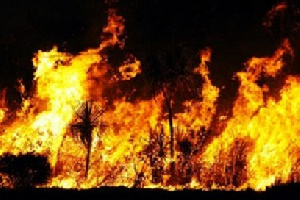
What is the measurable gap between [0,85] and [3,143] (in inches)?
169

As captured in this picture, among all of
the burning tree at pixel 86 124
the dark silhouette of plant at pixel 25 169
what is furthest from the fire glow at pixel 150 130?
the dark silhouette of plant at pixel 25 169

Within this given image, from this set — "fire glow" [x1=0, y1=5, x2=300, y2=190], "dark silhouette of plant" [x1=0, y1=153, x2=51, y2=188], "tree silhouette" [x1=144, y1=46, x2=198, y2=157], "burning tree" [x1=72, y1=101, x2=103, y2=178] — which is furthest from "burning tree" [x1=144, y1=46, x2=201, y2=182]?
"dark silhouette of plant" [x1=0, y1=153, x2=51, y2=188]

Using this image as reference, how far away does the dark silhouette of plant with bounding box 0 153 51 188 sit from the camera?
23.0 m

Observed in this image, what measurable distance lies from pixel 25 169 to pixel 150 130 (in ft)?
18.8

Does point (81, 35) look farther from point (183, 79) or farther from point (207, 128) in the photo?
point (207, 128)

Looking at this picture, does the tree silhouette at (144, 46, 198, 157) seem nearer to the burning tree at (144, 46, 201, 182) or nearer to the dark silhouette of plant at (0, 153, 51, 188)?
the burning tree at (144, 46, 201, 182)

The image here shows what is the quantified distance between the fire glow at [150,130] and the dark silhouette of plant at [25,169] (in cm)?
36

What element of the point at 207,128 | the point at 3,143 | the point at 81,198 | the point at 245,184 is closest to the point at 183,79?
the point at 207,128

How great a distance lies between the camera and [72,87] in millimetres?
27453

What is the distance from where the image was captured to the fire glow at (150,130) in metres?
24.3

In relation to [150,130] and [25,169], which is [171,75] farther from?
[25,169]

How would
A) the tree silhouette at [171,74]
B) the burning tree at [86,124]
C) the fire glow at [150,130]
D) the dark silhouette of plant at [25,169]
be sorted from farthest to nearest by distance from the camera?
1. the tree silhouette at [171,74]
2. the burning tree at [86,124]
3. the fire glow at [150,130]
4. the dark silhouette of plant at [25,169]

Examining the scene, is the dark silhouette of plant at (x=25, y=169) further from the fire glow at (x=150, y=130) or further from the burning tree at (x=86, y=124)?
the burning tree at (x=86, y=124)

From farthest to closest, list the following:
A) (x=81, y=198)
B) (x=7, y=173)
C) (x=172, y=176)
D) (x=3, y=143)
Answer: (x=3, y=143) → (x=172, y=176) → (x=7, y=173) → (x=81, y=198)
